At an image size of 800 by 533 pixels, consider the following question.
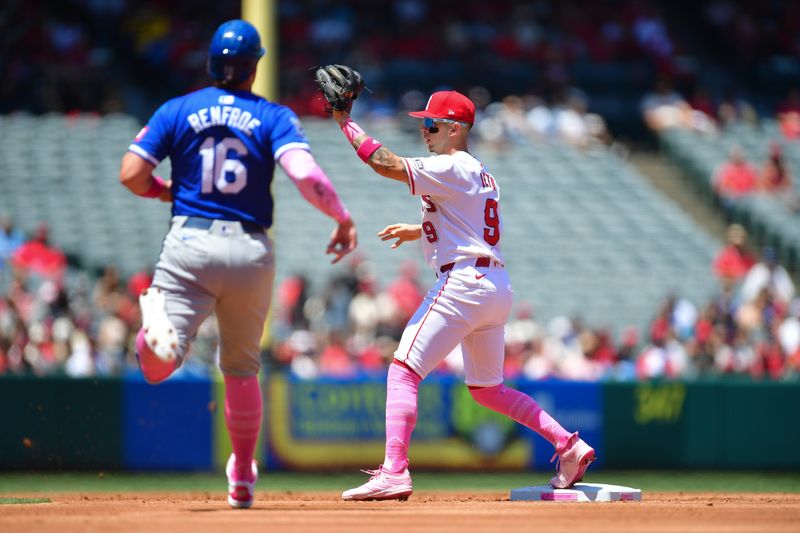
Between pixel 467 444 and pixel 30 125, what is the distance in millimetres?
7848

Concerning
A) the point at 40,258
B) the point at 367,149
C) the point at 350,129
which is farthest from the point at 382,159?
the point at 40,258

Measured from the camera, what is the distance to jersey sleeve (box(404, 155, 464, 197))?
6637mm

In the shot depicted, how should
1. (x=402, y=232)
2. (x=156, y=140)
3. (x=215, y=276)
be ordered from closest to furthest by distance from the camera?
(x=215, y=276)
(x=156, y=140)
(x=402, y=232)

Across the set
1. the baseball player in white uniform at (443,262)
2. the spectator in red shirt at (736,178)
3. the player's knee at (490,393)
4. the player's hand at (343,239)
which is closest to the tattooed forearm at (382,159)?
the baseball player in white uniform at (443,262)

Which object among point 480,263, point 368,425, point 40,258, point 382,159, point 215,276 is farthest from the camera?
point 40,258

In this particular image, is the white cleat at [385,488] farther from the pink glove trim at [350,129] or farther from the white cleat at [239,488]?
the pink glove trim at [350,129]

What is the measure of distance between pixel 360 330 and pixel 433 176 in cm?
738

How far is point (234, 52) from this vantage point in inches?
237

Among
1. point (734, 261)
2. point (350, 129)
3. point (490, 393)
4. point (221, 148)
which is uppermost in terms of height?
point (734, 261)

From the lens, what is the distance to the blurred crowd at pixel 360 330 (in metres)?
12.5

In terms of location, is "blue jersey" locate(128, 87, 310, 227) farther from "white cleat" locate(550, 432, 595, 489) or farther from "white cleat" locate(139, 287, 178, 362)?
"white cleat" locate(550, 432, 595, 489)

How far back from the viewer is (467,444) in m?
11.9

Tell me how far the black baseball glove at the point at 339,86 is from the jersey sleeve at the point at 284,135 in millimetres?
706

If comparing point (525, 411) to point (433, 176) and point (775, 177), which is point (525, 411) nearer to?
point (433, 176)
